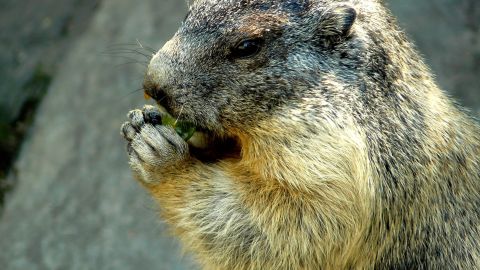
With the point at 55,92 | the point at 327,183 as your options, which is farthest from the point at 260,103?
the point at 55,92

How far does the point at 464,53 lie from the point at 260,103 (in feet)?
15.7

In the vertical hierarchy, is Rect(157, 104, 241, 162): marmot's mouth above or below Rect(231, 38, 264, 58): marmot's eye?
below

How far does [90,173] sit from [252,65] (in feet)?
14.3

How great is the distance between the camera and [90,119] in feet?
27.2

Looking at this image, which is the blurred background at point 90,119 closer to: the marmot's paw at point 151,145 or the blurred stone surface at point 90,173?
the blurred stone surface at point 90,173

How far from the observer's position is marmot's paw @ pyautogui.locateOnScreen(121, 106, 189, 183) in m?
4.21

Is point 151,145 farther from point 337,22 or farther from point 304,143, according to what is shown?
point 337,22

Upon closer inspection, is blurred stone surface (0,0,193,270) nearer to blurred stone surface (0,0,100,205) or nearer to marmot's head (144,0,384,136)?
blurred stone surface (0,0,100,205)

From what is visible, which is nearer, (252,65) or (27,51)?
(252,65)

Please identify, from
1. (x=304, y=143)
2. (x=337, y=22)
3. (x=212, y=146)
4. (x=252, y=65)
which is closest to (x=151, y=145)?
(x=212, y=146)

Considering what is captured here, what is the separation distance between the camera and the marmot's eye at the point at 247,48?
3905mm

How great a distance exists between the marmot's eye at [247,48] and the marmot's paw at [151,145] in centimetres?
58

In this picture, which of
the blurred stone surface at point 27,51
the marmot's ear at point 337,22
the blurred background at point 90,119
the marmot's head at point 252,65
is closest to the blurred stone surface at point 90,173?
the blurred background at point 90,119

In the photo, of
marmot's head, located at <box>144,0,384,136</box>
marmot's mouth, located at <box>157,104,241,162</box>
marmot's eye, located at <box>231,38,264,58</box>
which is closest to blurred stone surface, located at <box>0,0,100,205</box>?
marmot's mouth, located at <box>157,104,241,162</box>
